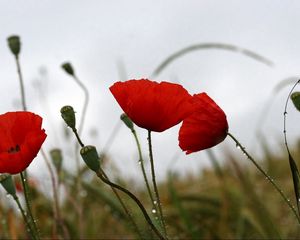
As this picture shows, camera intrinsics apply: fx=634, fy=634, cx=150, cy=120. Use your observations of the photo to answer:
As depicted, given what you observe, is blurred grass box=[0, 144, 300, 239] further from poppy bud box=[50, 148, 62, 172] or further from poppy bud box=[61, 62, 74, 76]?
poppy bud box=[61, 62, 74, 76]

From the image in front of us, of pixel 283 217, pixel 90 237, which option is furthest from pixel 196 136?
pixel 283 217

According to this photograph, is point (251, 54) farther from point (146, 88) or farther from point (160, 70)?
point (146, 88)

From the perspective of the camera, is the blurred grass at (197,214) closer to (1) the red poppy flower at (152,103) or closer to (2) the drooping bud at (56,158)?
(2) the drooping bud at (56,158)

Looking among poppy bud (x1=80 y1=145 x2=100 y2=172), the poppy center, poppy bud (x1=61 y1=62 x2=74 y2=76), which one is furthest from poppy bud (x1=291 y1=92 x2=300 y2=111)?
poppy bud (x1=61 y1=62 x2=74 y2=76)

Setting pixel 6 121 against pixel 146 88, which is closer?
pixel 146 88

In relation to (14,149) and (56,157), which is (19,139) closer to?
(14,149)
